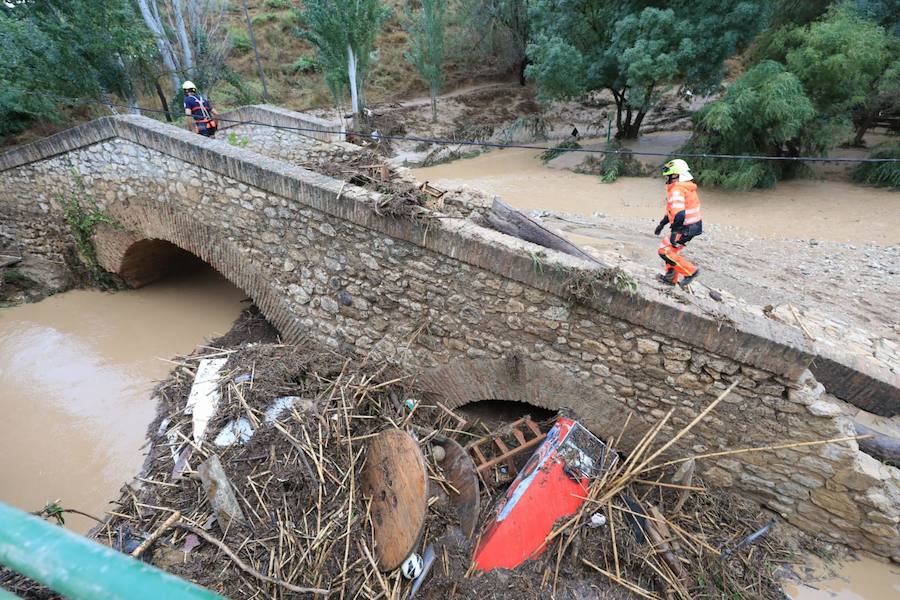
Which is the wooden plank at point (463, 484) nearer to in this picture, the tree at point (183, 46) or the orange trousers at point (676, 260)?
the orange trousers at point (676, 260)

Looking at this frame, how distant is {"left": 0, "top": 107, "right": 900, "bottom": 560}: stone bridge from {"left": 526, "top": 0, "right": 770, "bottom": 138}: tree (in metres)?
10.5

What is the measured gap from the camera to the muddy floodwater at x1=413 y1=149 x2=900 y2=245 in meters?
9.20

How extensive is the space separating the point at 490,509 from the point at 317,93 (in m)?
20.5

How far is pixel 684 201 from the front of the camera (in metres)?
4.42

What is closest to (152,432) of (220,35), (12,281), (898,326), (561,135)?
(12,281)

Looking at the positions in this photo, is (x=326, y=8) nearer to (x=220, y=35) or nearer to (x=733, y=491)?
(x=220, y=35)

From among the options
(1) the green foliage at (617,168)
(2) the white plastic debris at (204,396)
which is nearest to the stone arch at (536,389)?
(2) the white plastic debris at (204,396)

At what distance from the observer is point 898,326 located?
5738 millimetres

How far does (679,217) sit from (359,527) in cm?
414

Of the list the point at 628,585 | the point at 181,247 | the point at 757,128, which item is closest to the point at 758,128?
the point at 757,128

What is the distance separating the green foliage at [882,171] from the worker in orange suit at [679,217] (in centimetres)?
979

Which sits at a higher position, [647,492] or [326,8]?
[326,8]

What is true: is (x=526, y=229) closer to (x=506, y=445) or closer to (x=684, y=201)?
(x=684, y=201)

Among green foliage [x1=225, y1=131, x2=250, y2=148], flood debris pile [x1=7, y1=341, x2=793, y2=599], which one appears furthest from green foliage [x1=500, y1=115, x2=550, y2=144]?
flood debris pile [x1=7, y1=341, x2=793, y2=599]
